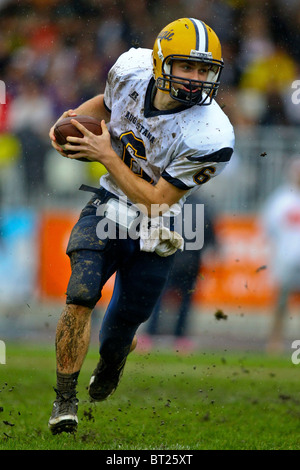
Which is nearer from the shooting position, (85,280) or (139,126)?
(85,280)

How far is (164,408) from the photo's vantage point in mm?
4777

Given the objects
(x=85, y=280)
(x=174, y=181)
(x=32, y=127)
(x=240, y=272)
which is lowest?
(x=85, y=280)

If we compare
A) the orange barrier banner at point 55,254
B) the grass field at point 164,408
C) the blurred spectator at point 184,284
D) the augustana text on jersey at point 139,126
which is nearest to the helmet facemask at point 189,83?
the augustana text on jersey at point 139,126

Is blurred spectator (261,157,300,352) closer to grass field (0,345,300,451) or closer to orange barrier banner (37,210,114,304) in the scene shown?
grass field (0,345,300,451)

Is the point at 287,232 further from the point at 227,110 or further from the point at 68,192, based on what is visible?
the point at 68,192

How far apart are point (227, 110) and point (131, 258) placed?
4.29 meters

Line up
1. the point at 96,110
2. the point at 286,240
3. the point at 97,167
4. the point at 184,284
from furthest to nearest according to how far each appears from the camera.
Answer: the point at 97,167 < the point at 286,240 < the point at 184,284 < the point at 96,110

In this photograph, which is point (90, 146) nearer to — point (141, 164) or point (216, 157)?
point (141, 164)

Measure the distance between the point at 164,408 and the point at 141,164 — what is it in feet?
5.51

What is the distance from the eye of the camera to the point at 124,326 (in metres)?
4.06

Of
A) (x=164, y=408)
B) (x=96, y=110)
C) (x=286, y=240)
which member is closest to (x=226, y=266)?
(x=286, y=240)

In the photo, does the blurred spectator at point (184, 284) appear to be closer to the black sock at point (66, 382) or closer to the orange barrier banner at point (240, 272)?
the orange barrier banner at point (240, 272)

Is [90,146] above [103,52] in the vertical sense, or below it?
below

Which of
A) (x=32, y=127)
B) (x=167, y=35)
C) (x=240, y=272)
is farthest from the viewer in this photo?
(x=32, y=127)
